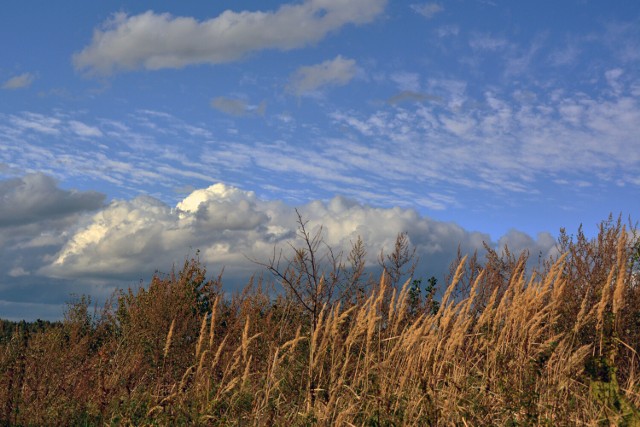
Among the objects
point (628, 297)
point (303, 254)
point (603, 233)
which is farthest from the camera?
point (603, 233)

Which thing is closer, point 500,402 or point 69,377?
point 500,402

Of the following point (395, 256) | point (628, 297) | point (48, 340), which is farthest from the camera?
point (395, 256)

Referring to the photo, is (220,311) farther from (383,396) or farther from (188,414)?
(383,396)

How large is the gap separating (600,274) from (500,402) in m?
6.16

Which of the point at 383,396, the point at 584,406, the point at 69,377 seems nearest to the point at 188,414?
the point at 383,396

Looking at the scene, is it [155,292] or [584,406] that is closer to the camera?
[584,406]

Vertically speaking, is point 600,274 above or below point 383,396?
above

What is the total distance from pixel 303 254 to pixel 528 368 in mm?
3337

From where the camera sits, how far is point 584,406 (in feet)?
17.7

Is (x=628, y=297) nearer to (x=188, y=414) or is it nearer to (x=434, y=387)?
(x=434, y=387)

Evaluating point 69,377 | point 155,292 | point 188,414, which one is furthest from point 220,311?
point 188,414

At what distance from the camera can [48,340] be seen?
45.8 feet

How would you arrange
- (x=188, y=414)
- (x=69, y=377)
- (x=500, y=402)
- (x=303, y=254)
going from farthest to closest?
(x=69, y=377) → (x=303, y=254) → (x=188, y=414) → (x=500, y=402)

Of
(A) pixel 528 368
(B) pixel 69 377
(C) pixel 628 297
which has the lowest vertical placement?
(B) pixel 69 377
